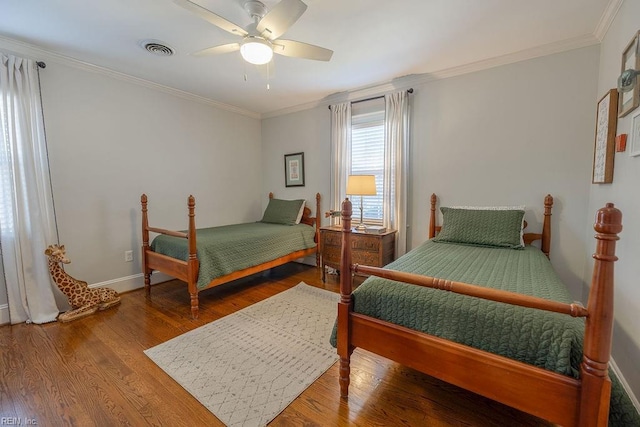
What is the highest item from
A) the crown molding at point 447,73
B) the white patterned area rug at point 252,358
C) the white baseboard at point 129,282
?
the crown molding at point 447,73

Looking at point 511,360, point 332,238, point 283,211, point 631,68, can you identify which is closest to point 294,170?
point 283,211

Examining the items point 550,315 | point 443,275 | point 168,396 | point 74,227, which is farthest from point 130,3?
point 550,315

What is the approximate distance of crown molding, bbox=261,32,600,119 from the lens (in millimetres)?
2387

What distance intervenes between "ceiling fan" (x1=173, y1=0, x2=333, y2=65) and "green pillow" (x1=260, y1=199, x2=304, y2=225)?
7.42ft

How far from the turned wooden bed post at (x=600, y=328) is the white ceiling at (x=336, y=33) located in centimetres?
181

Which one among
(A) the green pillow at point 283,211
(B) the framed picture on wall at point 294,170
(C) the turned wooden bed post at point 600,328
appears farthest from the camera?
(B) the framed picture on wall at point 294,170

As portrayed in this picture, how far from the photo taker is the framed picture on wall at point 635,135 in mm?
1507

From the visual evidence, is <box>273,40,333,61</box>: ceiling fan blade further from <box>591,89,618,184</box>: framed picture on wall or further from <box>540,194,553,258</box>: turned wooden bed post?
<box>540,194,553,258</box>: turned wooden bed post

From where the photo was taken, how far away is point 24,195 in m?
2.40

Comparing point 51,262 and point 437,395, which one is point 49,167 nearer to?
point 51,262

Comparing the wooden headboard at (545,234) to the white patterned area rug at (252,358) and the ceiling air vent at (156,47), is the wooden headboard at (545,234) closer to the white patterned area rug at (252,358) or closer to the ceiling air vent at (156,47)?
the white patterned area rug at (252,358)

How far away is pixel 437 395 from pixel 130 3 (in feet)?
10.4

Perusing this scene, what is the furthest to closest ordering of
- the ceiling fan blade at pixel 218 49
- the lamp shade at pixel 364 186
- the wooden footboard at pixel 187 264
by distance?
the lamp shade at pixel 364 186, the wooden footboard at pixel 187 264, the ceiling fan blade at pixel 218 49

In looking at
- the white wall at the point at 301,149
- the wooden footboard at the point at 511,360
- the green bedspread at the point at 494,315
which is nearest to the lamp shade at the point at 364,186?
the white wall at the point at 301,149
